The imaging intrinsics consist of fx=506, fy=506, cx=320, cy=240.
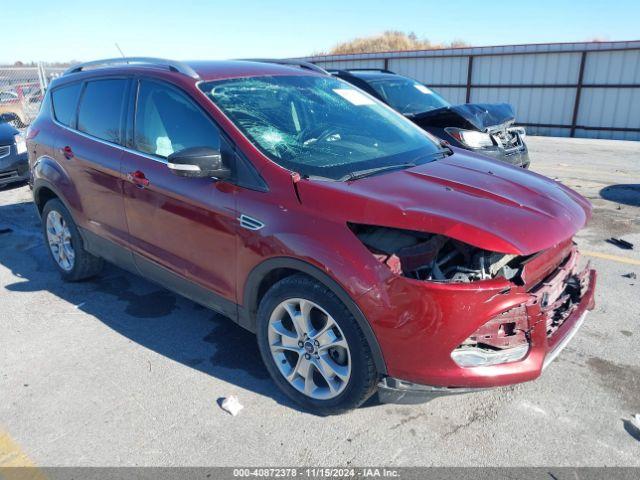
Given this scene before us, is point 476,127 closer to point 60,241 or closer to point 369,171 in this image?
point 369,171

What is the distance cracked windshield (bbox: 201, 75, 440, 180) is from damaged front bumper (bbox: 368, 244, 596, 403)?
3.21 ft

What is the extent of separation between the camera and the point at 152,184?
3365 millimetres

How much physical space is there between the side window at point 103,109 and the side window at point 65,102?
0.52 ft

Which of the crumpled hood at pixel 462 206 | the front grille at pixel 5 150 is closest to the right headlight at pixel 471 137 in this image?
the crumpled hood at pixel 462 206

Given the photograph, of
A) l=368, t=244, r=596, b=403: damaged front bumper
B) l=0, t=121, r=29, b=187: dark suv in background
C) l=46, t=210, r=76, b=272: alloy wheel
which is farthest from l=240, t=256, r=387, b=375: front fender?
l=0, t=121, r=29, b=187: dark suv in background

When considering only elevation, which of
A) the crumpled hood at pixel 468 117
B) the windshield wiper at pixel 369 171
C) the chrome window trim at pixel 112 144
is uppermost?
the chrome window trim at pixel 112 144

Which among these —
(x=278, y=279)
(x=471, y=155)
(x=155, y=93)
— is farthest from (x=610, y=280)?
(x=155, y=93)

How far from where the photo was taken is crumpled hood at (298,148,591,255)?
2.35 meters

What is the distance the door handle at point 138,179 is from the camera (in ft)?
11.2

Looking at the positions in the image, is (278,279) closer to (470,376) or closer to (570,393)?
(470,376)

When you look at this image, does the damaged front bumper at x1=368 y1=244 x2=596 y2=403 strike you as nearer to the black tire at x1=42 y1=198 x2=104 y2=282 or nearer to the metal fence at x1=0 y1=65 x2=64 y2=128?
the black tire at x1=42 y1=198 x2=104 y2=282

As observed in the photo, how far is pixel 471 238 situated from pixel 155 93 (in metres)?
2.40

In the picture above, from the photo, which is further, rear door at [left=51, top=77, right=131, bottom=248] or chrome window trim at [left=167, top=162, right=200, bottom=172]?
rear door at [left=51, top=77, right=131, bottom=248]

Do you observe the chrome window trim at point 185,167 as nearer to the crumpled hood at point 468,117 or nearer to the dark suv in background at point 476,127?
the dark suv in background at point 476,127
